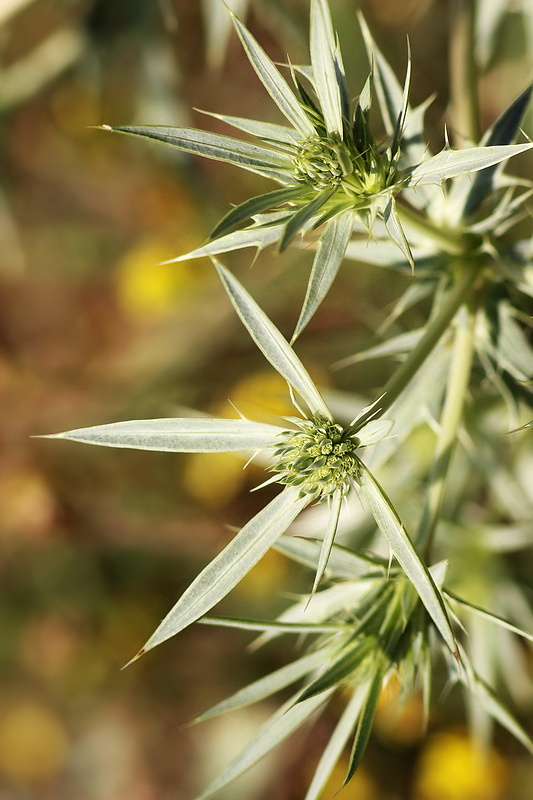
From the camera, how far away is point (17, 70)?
47.4 inches

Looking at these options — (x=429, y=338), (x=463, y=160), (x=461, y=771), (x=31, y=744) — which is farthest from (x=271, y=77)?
(x=31, y=744)

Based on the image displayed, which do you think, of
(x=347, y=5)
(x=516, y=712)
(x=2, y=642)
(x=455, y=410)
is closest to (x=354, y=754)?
(x=455, y=410)

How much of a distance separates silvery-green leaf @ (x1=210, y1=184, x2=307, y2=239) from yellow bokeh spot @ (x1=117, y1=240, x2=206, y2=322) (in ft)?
5.42

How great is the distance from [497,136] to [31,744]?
2.45 metres

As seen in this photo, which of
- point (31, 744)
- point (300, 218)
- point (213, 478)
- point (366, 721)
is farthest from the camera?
point (31, 744)

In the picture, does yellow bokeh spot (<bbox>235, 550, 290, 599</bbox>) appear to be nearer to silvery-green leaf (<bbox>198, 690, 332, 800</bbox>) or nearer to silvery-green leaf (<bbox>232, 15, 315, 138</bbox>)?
silvery-green leaf (<bbox>198, 690, 332, 800</bbox>)

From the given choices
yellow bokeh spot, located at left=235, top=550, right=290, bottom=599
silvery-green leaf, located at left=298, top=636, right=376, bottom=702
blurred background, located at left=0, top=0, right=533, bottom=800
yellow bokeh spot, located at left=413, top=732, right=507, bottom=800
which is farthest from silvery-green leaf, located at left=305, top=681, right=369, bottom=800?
yellow bokeh spot, located at left=413, top=732, right=507, bottom=800

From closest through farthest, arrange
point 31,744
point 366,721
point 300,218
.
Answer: point 300,218, point 366,721, point 31,744

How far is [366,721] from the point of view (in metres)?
0.50

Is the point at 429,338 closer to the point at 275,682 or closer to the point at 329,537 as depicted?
the point at 329,537

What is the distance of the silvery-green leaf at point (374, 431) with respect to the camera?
1.51 feet

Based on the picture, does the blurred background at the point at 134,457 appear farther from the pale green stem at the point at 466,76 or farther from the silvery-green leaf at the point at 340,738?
the silvery-green leaf at the point at 340,738

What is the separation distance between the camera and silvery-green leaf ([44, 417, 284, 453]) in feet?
1.49

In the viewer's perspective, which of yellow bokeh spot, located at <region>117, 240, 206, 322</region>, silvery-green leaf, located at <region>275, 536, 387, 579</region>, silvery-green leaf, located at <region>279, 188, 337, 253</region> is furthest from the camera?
yellow bokeh spot, located at <region>117, 240, 206, 322</region>
